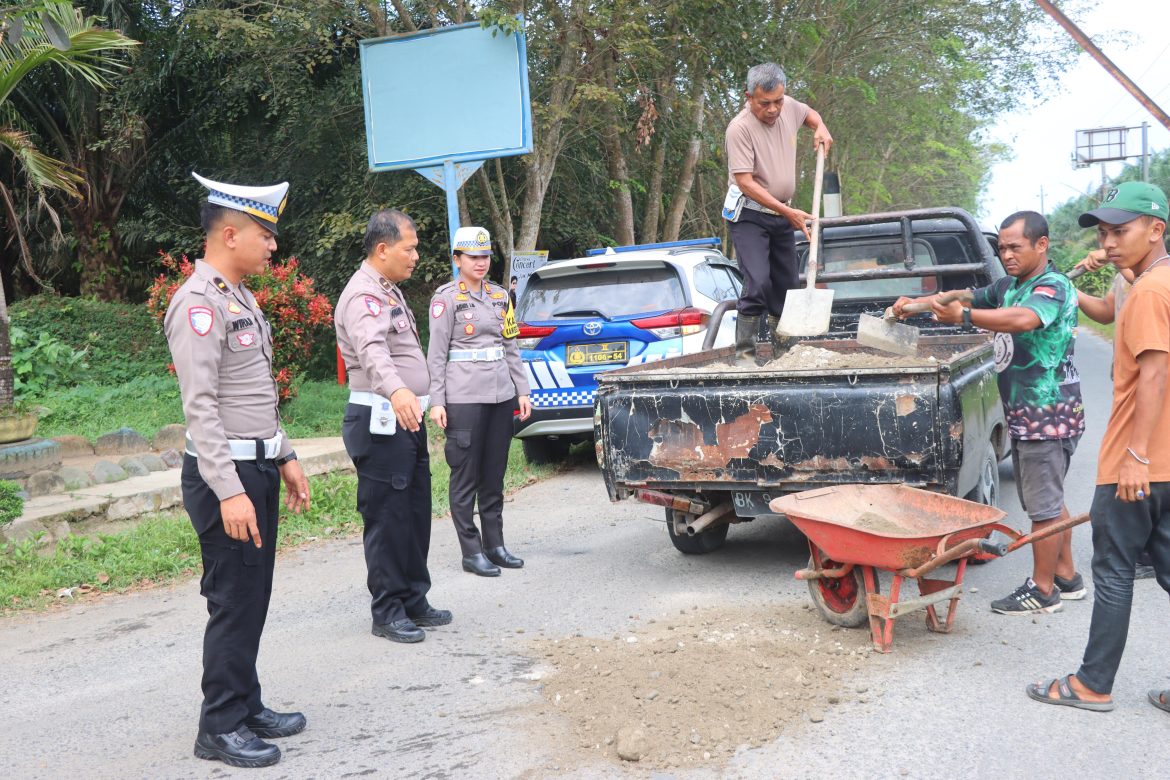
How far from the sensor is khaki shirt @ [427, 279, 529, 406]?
20.1ft

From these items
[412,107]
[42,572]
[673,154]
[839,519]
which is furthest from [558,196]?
[839,519]

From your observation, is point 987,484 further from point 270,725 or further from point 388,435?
point 270,725

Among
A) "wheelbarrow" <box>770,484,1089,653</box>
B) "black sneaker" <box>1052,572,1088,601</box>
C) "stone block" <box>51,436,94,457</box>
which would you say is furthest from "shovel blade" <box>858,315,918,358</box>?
"stone block" <box>51,436,94,457</box>

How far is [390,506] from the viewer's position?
198 inches

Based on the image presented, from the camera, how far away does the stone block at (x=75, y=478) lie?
25.3ft

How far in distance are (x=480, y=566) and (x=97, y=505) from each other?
296 cm

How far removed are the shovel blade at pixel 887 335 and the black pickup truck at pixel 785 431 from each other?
13 cm

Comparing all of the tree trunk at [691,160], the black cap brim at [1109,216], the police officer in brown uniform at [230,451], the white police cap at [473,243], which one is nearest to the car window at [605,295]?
the white police cap at [473,243]

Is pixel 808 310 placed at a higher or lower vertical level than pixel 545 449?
higher

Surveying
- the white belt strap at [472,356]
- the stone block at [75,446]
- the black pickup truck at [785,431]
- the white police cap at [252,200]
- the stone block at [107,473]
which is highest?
the white police cap at [252,200]

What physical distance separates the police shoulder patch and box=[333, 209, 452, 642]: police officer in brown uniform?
4.20 ft

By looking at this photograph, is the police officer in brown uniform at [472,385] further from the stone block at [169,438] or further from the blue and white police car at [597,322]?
the stone block at [169,438]

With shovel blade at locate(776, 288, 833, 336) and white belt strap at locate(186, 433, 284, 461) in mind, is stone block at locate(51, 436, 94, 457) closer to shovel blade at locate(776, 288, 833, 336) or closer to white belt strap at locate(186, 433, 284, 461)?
white belt strap at locate(186, 433, 284, 461)

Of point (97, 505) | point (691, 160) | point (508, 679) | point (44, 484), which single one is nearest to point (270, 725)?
point (508, 679)
